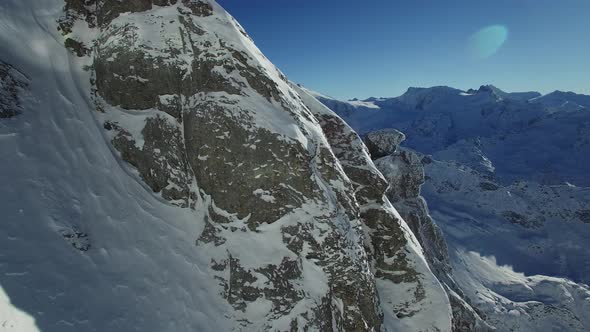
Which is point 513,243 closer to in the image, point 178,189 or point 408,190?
point 408,190

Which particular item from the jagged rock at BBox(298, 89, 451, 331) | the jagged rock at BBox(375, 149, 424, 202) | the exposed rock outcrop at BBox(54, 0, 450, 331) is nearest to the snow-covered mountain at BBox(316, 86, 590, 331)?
the jagged rock at BBox(375, 149, 424, 202)

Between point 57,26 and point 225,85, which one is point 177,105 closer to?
point 225,85

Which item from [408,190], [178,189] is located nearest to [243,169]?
[178,189]

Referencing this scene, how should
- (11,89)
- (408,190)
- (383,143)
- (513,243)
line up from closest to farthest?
(11,89), (408,190), (383,143), (513,243)

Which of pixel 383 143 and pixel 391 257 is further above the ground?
pixel 383 143

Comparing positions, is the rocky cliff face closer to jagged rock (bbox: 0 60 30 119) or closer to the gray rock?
the gray rock
